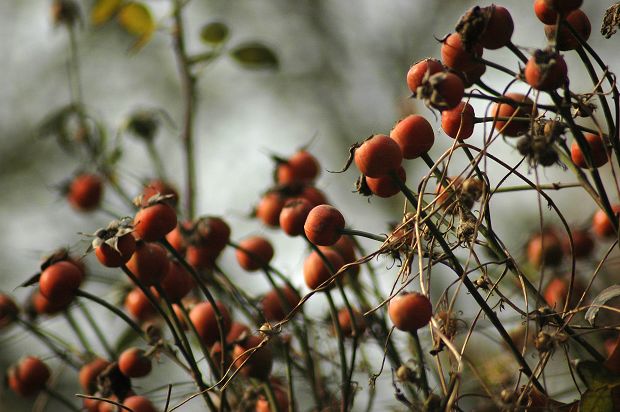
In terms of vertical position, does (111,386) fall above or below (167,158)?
below

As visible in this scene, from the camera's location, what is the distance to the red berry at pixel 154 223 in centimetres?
88

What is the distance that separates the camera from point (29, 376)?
113 cm

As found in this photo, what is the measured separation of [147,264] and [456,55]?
15.1 inches

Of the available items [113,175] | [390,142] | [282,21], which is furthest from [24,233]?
[390,142]

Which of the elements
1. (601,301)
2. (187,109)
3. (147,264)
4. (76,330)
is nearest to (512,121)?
(601,301)

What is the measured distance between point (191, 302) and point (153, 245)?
215mm

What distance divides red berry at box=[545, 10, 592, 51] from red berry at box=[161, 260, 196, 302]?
466 millimetres

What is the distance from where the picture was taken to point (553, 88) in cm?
67

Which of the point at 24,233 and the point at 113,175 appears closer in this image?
the point at 113,175

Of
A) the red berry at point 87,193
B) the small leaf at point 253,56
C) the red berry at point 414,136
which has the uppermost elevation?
the small leaf at point 253,56

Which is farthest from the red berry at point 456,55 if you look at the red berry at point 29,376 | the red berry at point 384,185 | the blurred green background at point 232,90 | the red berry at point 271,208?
the blurred green background at point 232,90

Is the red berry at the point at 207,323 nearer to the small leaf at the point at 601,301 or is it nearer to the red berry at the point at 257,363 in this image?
the red berry at the point at 257,363

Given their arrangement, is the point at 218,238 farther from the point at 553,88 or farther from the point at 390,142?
the point at 553,88

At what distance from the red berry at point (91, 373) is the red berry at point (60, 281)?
10 centimetres
